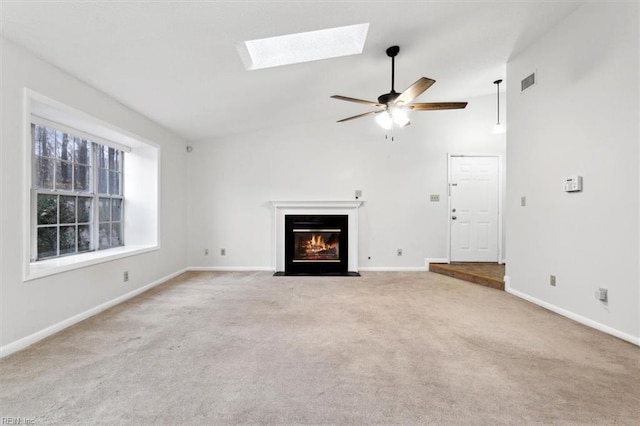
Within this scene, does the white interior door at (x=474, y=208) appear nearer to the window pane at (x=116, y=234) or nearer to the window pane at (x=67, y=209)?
the window pane at (x=116, y=234)

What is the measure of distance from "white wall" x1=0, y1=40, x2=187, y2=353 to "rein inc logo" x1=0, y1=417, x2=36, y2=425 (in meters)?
0.92

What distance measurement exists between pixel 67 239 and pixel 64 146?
1.00m

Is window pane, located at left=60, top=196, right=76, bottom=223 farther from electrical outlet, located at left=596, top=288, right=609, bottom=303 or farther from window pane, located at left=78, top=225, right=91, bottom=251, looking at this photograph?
electrical outlet, located at left=596, top=288, right=609, bottom=303

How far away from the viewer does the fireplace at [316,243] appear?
16.2 feet

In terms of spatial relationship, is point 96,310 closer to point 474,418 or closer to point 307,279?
point 307,279

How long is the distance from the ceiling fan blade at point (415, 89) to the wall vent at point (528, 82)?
5.68 feet

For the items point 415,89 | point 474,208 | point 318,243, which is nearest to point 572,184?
point 415,89

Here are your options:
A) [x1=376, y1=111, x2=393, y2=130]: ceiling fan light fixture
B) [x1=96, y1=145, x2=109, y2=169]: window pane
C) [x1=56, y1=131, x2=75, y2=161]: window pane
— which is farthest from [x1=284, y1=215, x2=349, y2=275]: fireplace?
[x1=56, y1=131, x2=75, y2=161]: window pane

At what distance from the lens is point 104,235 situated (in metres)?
3.65

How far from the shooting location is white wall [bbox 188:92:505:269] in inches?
199

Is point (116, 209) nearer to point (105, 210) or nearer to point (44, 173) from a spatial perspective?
point (105, 210)

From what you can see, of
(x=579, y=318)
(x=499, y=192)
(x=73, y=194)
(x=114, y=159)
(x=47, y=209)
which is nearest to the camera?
(x=579, y=318)

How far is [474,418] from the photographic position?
1406 millimetres

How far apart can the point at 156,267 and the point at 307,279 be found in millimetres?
2210
